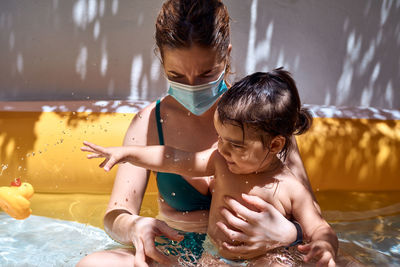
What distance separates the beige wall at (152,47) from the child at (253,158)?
1.79 m

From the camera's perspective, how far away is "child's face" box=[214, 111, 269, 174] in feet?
6.03

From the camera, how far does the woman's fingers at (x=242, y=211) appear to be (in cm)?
188

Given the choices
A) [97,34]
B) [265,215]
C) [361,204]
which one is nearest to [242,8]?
[97,34]

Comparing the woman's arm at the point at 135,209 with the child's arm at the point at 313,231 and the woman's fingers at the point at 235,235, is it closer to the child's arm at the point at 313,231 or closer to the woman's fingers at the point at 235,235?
the woman's fingers at the point at 235,235

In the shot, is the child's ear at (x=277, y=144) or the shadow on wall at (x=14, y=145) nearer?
the child's ear at (x=277, y=144)

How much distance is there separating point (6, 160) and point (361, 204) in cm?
232

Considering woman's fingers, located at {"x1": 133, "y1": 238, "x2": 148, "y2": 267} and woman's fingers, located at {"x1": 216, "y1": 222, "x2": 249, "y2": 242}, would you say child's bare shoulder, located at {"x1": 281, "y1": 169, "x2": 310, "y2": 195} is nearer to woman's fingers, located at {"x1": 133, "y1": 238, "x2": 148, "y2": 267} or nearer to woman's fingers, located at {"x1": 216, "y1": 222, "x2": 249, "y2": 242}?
woman's fingers, located at {"x1": 216, "y1": 222, "x2": 249, "y2": 242}

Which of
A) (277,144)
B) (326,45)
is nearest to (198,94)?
(277,144)

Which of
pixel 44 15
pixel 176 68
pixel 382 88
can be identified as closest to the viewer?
pixel 176 68

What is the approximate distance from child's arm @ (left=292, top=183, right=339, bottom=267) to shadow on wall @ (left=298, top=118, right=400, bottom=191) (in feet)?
3.72

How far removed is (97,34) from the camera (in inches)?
147

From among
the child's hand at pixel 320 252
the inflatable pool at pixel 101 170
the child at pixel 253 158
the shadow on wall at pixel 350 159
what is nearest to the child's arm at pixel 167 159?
the child at pixel 253 158

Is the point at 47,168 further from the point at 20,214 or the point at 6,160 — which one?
the point at 20,214

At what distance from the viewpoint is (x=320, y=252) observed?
5.77 ft
